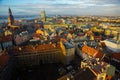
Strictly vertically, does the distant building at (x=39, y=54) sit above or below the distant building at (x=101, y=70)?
below

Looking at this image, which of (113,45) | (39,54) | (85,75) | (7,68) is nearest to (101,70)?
(85,75)

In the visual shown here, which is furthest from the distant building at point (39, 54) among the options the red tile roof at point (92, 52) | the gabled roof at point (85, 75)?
the gabled roof at point (85, 75)

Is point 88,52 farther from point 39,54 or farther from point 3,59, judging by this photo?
point 3,59

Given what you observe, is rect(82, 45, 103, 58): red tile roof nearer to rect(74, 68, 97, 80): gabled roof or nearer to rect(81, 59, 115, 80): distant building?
rect(81, 59, 115, 80): distant building

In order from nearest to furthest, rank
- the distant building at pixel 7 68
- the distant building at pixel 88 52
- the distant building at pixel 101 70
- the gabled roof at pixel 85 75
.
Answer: the distant building at pixel 101 70 → the gabled roof at pixel 85 75 → the distant building at pixel 7 68 → the distant building at pixel 88 52

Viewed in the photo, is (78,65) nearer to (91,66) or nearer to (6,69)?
(91,66)

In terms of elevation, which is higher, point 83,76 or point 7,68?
point 83,76

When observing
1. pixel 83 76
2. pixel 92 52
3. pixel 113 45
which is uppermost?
pixel 83 76

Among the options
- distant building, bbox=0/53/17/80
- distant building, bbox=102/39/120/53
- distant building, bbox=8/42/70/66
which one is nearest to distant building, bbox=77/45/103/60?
distant building, bbox=8/42/70/66

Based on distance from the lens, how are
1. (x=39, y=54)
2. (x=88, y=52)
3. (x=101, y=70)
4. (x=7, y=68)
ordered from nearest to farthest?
1. (x=101, y=70)
2. (x=7, y=68)
3. (x=39, y=54)
4. (x=88, y=52)

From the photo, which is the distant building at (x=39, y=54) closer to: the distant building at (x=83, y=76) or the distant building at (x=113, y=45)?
the distant building at (x=83, y=76)

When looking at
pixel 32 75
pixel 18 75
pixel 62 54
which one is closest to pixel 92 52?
pixel 62 54
